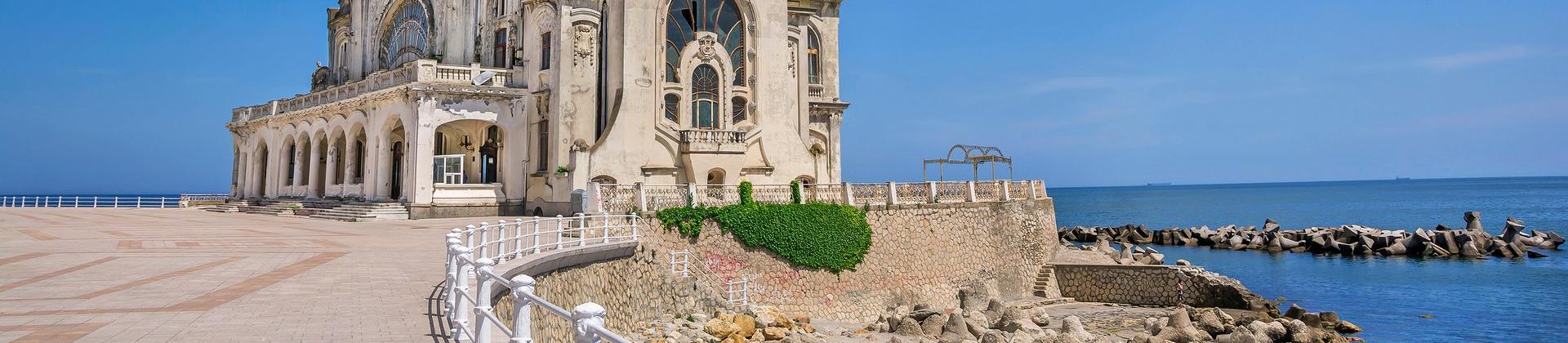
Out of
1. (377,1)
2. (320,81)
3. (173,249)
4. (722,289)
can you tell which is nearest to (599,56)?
(722,289)

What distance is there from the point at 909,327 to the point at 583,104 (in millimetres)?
15005

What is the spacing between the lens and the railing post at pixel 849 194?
25.9m

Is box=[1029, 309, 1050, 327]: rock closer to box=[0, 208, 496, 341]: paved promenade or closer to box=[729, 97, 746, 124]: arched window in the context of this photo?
box=[729, 97, 746, 124]: arched window

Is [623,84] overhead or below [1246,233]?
overhead

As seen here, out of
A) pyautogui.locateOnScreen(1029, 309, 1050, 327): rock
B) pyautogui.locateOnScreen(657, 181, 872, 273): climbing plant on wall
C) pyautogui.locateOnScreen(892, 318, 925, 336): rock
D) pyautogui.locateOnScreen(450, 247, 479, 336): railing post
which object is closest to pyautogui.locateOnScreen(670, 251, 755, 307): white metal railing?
pyautogui.locateOnScreen(657, 181, 872, 273): climbing plant on wall

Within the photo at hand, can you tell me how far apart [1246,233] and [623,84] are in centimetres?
4273

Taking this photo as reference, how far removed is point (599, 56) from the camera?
1226 inches

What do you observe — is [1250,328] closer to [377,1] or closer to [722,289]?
[722,289]

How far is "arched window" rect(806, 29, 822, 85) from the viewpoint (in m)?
38.1

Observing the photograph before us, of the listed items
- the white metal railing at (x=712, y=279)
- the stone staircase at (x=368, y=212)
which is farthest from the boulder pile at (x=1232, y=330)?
the stone staircase at (x=368, y=212)

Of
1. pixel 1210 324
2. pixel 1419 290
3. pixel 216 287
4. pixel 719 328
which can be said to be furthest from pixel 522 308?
pixel 1419 290

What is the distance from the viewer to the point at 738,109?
31.6m

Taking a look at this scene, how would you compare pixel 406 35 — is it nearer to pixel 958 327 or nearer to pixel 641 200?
pixel 641 200

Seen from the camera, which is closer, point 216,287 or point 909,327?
point 216,287
